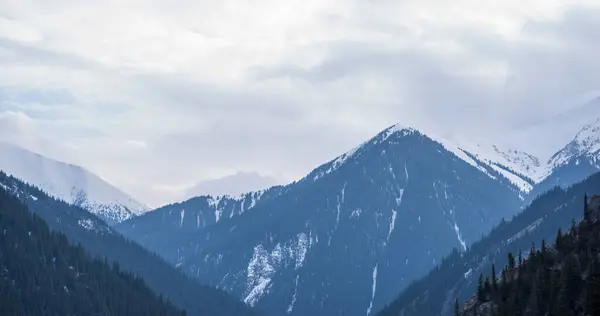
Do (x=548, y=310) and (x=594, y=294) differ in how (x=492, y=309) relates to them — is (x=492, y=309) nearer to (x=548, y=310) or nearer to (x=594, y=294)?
(x=548, y=310)

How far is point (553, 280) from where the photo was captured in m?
182

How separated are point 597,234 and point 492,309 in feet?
83.3

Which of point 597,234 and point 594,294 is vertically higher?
point 597,234

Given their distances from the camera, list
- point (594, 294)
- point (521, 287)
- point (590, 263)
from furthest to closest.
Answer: point (521, 287) → point (590, 263) → point (594, 294)

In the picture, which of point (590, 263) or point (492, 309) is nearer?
point (590, 263)

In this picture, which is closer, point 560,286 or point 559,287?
point 560,286

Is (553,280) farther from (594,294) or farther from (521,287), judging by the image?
(594,294)

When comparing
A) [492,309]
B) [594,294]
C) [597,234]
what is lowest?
[594,294]

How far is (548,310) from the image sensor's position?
177000 millimetres

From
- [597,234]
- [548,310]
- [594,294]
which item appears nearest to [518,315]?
[548,310]

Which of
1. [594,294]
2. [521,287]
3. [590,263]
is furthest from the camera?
[521,287]

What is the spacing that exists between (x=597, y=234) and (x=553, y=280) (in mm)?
19390

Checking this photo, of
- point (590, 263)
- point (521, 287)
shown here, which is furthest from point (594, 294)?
point (521, 287)

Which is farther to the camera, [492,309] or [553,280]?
[492,309]
